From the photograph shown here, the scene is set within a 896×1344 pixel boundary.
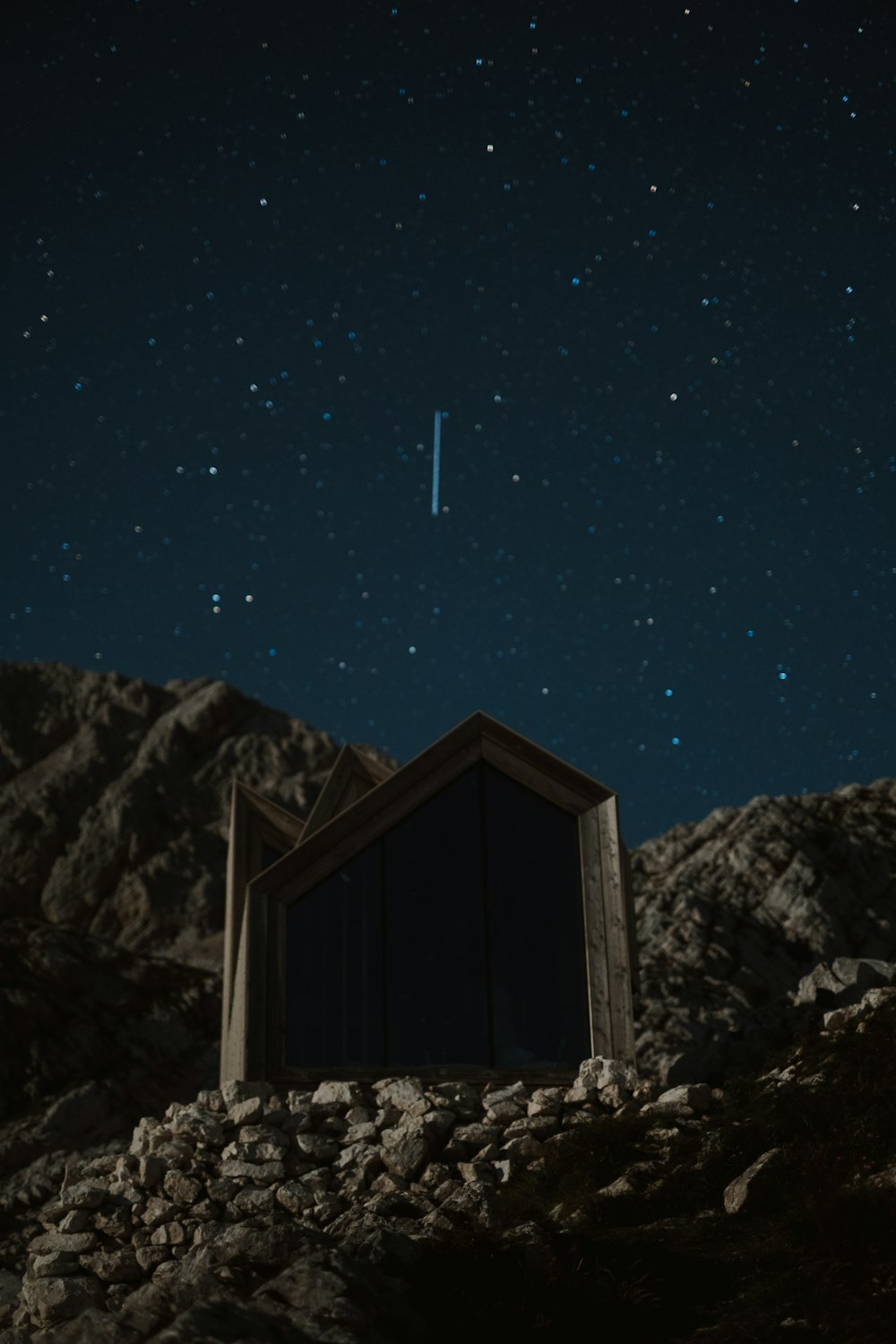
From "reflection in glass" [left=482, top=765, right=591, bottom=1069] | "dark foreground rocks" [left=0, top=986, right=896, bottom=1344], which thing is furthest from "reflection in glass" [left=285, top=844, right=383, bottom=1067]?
"reflection in glass" [left=482, top=765, right=591, bottom=1069]

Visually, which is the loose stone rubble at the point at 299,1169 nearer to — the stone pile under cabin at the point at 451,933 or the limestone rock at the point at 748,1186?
the stone pile under cabin at the point at 451,933

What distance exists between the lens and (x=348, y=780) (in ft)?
62.9

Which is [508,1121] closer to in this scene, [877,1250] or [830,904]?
[877,1250]

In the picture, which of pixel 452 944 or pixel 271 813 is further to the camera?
pixel 271 813

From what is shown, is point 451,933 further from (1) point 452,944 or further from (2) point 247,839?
(2) point 247,839

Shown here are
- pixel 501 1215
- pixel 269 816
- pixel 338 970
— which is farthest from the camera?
pixel 269 816

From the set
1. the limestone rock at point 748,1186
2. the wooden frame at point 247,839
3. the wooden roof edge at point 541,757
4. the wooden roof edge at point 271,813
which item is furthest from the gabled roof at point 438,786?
the limestone rock at point 748,1186

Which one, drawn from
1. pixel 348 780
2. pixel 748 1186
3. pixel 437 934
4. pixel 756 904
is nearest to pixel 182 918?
pixel 756 904

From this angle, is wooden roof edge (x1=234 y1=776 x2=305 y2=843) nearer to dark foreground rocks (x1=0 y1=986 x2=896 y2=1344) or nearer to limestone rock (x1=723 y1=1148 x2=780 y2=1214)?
dark foreground rocks (x1=0 y1=986 x2=896 y2=1344)

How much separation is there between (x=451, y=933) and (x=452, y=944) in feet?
0.51

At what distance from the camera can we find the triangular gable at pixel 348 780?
61.0 feet

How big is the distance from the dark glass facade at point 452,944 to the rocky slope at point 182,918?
1.61 meters

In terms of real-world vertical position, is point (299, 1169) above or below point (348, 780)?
below

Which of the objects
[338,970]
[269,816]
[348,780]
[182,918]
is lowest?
[338,970]
